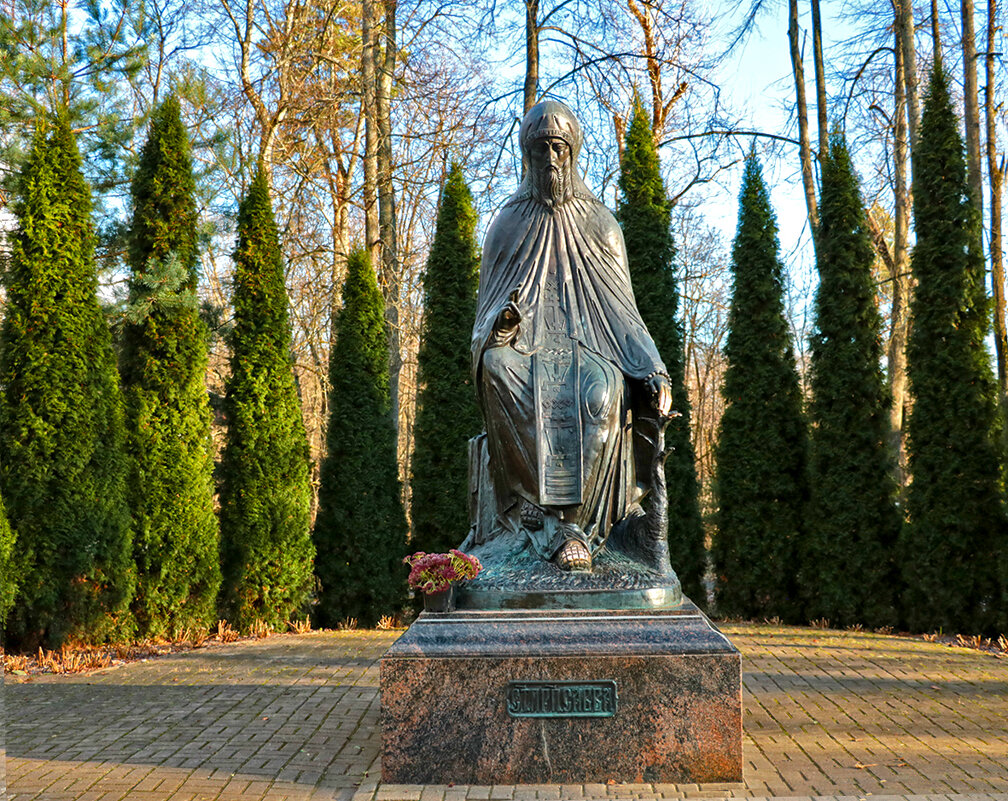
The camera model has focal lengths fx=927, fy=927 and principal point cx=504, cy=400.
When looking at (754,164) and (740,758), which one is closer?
(740,758)

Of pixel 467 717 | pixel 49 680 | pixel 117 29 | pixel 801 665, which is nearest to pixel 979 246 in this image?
pixel 801 665

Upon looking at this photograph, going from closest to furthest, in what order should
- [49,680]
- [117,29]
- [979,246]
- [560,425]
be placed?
[560,425], [49,680], [979,246], [117,29]

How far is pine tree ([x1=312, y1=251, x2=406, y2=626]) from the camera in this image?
9.86 metres

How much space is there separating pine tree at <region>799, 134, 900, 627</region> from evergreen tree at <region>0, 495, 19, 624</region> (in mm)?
7350

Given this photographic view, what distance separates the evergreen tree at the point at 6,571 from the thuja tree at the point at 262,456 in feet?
7.05

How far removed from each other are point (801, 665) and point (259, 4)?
39.7 feet

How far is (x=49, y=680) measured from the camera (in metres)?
6.62

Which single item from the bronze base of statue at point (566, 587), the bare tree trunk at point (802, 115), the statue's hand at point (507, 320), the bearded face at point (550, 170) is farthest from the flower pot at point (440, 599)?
the bare tree trunk at point (802, 115)

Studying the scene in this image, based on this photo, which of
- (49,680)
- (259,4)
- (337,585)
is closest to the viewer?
(49,680)

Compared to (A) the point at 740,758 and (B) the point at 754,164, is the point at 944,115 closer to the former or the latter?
(B) the point at 754,164

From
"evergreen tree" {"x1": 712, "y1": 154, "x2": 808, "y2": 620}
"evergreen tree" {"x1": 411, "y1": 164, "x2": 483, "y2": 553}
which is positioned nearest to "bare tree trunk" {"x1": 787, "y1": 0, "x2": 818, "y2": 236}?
"evergreen tree" {"x1": 712, "y1": 154, "x2": 808, "y2": 620}

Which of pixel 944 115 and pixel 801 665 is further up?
pixel 944 115

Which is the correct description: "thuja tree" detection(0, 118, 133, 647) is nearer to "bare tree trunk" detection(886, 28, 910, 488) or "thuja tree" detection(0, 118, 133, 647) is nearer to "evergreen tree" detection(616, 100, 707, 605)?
"evergreen tree" detection(616, 100, 707, 605)

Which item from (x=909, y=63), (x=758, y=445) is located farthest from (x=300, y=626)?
(x=909, y=63)
